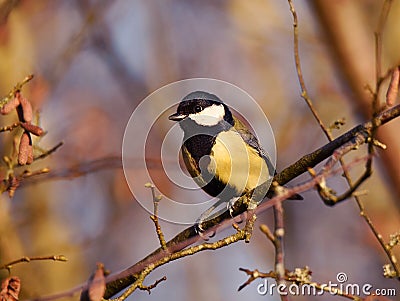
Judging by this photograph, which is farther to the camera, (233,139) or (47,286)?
(47,286)

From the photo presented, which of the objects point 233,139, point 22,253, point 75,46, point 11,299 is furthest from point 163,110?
point 11,299

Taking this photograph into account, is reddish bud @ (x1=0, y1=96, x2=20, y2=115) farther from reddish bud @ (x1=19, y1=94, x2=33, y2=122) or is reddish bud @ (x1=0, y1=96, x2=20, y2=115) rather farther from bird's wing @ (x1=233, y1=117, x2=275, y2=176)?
bird's wing @ (x1=233, y1=117, x2=275, y2=176)

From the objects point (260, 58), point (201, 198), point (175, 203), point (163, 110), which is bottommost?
point (201, 198)

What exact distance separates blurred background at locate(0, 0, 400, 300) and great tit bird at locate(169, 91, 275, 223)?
110 cm

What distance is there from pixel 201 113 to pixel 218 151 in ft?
0.85

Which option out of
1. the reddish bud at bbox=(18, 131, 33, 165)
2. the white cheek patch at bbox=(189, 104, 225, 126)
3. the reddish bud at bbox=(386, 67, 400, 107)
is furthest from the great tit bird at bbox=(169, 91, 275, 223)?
the reddish bud at bbox=(386, 67, 400, 107)

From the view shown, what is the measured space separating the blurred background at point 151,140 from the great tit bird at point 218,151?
1.10 meters

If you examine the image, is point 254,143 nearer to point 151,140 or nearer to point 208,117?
point 208,117

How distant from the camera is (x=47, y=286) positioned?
4.74 m

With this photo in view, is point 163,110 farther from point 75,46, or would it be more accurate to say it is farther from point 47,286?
point 47,286

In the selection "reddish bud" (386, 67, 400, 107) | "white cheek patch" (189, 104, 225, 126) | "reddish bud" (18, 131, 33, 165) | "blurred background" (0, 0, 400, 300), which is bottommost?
"reddish bud" (386, 67, 400, 107)

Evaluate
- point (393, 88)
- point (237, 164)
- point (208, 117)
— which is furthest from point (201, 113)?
point (393, 88)

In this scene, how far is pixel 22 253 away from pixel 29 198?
0.67 meters

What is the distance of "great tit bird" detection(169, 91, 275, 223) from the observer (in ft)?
9.93
